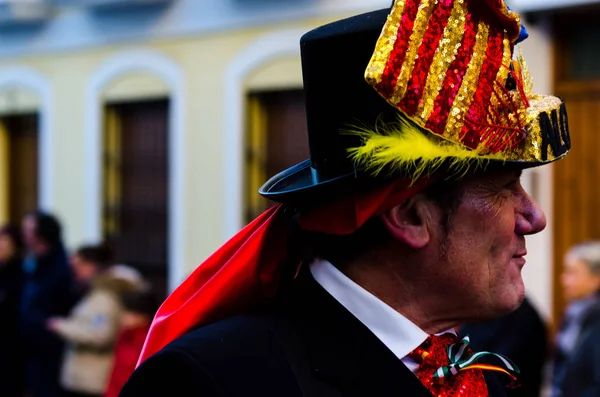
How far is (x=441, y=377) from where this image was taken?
2.00 m

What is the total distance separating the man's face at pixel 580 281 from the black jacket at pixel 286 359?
12.5 feet

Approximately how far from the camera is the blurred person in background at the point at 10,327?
258 inches

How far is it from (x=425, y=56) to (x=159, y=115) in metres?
8.61

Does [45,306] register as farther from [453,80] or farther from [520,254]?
[453,80]

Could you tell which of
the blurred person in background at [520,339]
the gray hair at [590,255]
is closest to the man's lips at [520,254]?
the blurred person in background at [520,339]

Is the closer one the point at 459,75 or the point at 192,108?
the point at 459,75

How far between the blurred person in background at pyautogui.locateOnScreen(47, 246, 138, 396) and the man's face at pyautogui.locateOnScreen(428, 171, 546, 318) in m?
4.20

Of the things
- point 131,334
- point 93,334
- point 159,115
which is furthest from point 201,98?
point 131,334

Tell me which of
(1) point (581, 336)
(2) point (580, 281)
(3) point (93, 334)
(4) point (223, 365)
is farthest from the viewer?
(3) point (93, 334)

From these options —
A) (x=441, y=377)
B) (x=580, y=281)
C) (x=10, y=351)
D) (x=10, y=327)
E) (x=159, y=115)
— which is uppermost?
(x=159, y=115)

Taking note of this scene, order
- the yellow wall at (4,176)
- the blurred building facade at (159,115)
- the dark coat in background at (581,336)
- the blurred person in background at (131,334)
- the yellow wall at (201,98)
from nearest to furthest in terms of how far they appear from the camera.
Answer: the dark coat in background at (581,336), the blurred person in background at (131,334), the blurred building facade at (159,115), the yellow wall at (201,98), the yellow wall at (4,176)

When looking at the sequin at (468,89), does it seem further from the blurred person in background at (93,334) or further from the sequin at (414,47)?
the blurred person in background at (93,334)

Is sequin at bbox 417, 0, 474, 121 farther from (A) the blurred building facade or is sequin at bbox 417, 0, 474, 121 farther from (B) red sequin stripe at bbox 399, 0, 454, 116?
(A) the blurred building facade

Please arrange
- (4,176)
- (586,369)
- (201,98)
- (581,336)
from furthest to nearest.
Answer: (4,176) < (201,98) < (581,336) < (586,369)
